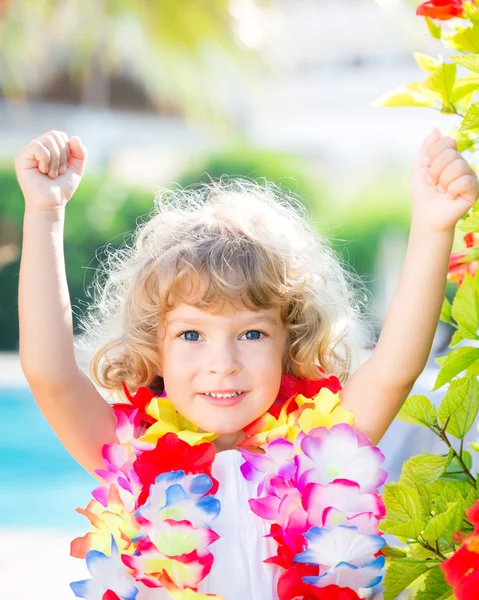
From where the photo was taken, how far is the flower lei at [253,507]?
1244 millimetres

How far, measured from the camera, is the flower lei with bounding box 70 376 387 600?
1.24m

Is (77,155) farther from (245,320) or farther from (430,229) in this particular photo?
(430,229)

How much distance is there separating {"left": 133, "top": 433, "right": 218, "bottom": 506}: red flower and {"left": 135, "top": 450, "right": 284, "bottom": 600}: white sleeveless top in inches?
1.5

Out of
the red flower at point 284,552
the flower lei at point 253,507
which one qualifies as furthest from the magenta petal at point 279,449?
the red flower at point 284,552

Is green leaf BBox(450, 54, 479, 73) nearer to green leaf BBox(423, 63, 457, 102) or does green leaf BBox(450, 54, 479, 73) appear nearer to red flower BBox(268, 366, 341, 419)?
green leaf BBox(423, 63, 457, 102)

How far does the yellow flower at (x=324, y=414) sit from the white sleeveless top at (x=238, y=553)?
129 mm

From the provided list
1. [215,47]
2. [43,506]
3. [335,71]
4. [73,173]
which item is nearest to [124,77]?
[215,47]

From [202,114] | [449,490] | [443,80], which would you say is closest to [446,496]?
[449,490]

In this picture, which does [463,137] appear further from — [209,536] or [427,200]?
[209,536]

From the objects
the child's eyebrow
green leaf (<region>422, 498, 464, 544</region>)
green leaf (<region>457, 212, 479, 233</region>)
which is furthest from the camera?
the child's eyebrow

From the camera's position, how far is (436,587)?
1068mm

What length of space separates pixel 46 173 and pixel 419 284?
22.6 inches

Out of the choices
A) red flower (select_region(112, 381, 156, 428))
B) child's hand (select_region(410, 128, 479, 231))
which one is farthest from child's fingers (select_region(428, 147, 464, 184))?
red flower (select_region(112, 381, 156, 428))

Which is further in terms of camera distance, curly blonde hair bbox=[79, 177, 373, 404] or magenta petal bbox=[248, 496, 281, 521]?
curly blonde hair bbox=[79, 177, 373, 404]
